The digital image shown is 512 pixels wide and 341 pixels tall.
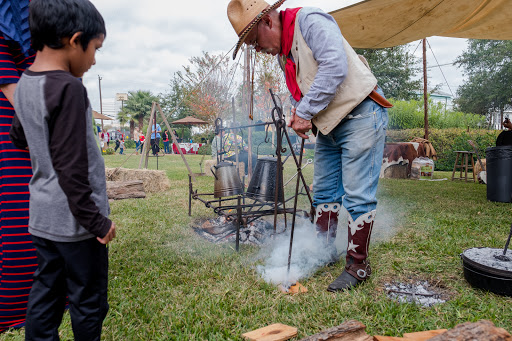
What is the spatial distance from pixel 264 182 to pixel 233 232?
59 centimetres

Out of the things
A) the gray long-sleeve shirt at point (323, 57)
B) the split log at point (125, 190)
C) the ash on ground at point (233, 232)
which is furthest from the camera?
the split log at point (125, 190)

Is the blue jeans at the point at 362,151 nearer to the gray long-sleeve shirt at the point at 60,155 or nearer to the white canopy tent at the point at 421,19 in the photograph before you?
the gray long-sleeve shirt at the point at 60,155

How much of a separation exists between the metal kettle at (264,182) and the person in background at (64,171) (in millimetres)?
2136

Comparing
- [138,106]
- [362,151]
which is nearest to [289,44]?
[362,151]

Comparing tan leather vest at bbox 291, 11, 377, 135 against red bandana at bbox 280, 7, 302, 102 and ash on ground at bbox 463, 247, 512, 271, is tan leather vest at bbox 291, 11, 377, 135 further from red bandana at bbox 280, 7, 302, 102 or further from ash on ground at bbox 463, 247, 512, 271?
ash on ground at bbox 463, 247, 512, 271

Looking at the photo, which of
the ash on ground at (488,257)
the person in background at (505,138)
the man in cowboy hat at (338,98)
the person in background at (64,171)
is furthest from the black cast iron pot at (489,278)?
the person in background at (505,138)

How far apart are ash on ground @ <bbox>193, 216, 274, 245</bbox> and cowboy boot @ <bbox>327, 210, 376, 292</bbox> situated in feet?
3.62

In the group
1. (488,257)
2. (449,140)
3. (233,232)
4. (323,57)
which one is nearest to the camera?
(323,57)

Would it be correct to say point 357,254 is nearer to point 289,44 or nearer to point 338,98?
point 338,98

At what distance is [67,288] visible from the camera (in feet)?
4.01

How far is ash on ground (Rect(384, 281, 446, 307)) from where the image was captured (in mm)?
1953

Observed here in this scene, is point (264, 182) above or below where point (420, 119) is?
below

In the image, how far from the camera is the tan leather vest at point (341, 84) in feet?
6.55

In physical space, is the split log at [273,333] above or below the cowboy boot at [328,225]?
below
